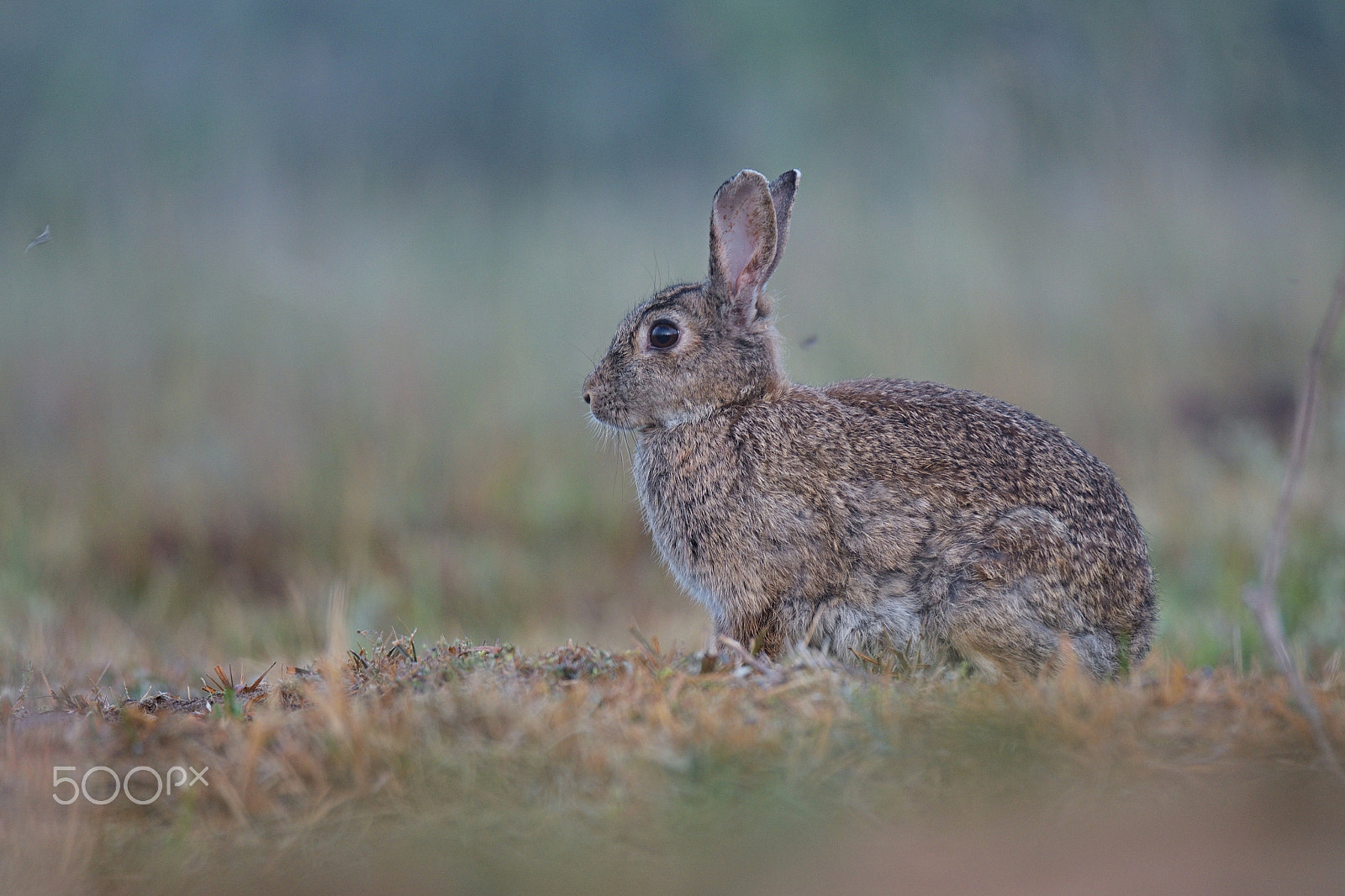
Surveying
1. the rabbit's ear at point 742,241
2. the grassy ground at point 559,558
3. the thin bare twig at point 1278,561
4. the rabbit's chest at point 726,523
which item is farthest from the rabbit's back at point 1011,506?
the thin bare twig at point 1278,561

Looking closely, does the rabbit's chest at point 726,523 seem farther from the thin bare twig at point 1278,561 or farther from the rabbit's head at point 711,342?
the thin bare twig at point 1278,561

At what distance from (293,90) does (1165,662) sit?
13.5 meters

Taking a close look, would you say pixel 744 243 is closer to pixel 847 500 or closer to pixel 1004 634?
pixel 847 500

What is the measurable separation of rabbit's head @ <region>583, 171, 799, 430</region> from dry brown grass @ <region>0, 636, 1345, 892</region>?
1.89m

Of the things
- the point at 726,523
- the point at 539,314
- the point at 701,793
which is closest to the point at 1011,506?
the point at 726,523

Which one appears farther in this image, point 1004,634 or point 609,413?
point 609,413

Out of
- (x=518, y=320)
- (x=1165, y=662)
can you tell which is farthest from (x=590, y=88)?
(x=1165, y=662)

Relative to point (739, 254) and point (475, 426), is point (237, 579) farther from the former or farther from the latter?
point (739, 254)

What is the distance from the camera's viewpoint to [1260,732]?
271 centimetres

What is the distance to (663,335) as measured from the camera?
491cm

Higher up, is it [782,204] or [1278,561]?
[782,204]

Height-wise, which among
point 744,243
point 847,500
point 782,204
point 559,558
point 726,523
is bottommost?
point 559,558

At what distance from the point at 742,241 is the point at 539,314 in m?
5.52

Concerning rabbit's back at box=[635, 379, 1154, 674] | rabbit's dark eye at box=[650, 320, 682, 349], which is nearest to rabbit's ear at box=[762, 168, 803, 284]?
rabbit's dark eye at box=[650, 320, 682, 349]
